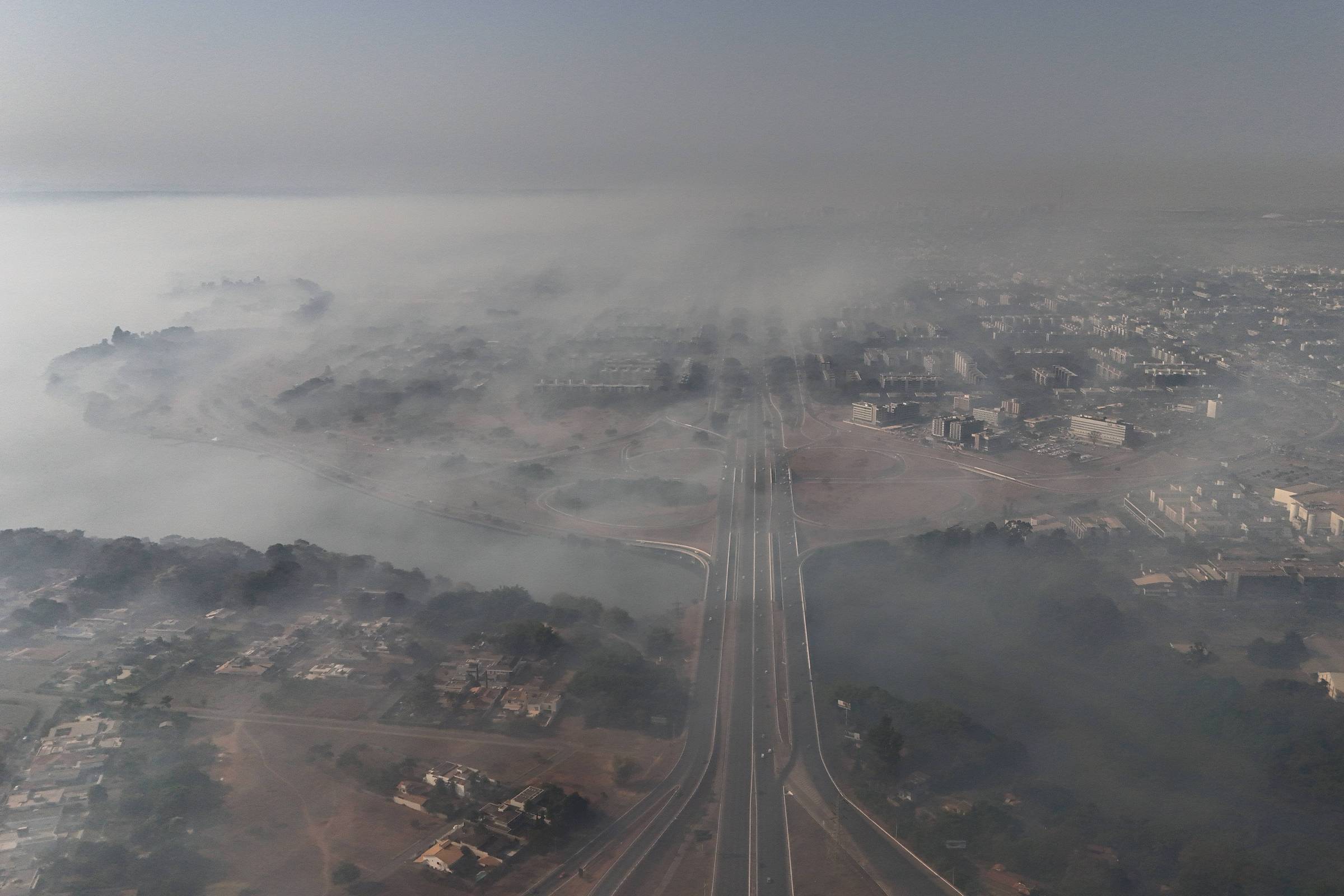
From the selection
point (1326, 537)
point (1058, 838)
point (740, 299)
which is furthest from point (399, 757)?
point (740, 299)

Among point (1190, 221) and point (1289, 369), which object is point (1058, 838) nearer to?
point (1289, 369)

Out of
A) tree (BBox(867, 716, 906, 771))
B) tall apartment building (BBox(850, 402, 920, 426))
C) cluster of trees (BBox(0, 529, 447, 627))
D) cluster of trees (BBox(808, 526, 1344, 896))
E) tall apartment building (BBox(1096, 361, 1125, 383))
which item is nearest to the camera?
cluster of trees (BBox(808, 526, 1344, 896))

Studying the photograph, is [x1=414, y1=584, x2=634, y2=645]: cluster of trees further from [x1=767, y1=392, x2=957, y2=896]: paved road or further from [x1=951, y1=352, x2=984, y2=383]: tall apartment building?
[x1=951, y1=352, x2=984, y2=383]: tall apartment building

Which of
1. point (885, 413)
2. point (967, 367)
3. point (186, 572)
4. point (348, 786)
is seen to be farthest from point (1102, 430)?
point (186, 572)

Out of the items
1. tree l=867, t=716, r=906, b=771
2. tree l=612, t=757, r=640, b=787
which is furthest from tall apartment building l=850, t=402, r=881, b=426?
tree l=612, t=757, r=640, b=787

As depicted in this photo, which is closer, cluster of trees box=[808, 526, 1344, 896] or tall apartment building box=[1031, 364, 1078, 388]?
cluster of trees box=[808, 526, 1344, 896]

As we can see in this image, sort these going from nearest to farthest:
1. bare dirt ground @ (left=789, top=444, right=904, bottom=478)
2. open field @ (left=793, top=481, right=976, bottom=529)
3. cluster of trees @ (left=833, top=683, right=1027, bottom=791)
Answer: cluster of trees @ (left=833, top=683, right=1027, bottom=791) < open field @ (left=793, top=481, right=976, bottom=529) < bare dirt ground @ (left=789, top=444, right=904, bottom=478)
